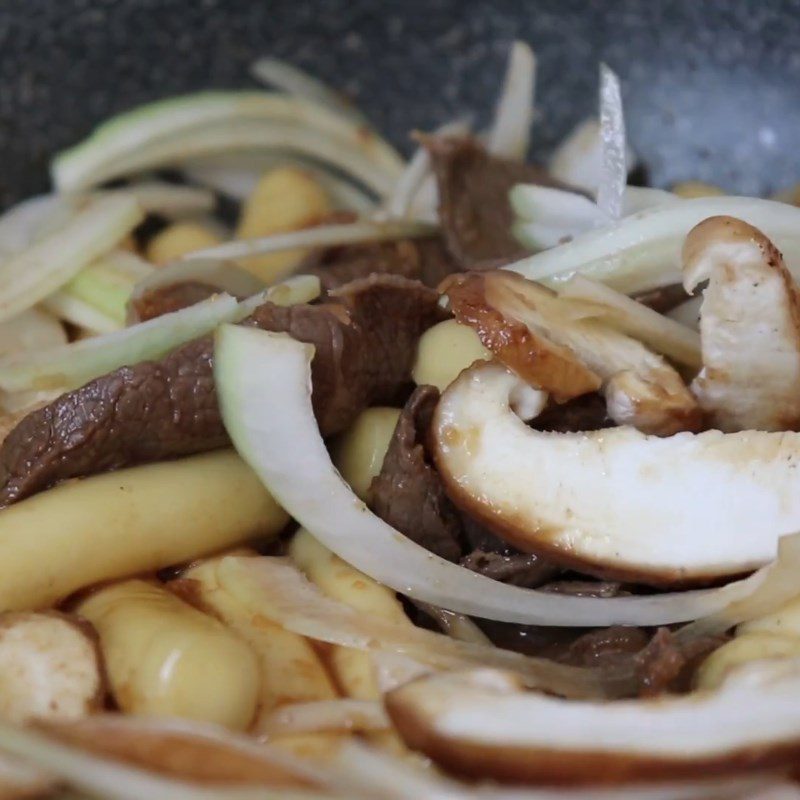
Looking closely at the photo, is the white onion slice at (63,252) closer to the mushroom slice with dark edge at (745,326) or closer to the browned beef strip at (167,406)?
the browned beef strip at (167,406)

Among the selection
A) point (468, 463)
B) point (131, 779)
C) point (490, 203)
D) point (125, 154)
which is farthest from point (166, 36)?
point (131, 779)

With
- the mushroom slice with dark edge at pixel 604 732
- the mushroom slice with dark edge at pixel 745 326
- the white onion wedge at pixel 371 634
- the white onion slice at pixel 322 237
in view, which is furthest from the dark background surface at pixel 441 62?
the mushroom slice with dark edge at pixel 604 732

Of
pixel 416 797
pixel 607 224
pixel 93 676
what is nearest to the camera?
pixel 416 797

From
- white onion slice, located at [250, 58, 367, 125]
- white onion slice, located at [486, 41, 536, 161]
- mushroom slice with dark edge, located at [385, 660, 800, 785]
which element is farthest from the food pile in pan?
white onion slice, located at [250, 58, 367, 125]

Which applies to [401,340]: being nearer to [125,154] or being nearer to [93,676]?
[93,676]

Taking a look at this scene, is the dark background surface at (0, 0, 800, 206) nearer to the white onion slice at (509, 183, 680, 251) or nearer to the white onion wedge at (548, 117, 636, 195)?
the white onion wedge at (548, 117, 636, 195)

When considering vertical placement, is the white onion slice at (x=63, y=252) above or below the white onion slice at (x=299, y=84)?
below

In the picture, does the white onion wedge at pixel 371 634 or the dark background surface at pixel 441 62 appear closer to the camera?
the white onion wedge at pixel 371 634

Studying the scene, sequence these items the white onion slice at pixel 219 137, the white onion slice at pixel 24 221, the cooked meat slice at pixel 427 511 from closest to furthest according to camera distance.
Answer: the cooked meat slice at pixel 427 511, the white onion slice at pixel 24 221, the white onion slice at pixel 219 137
